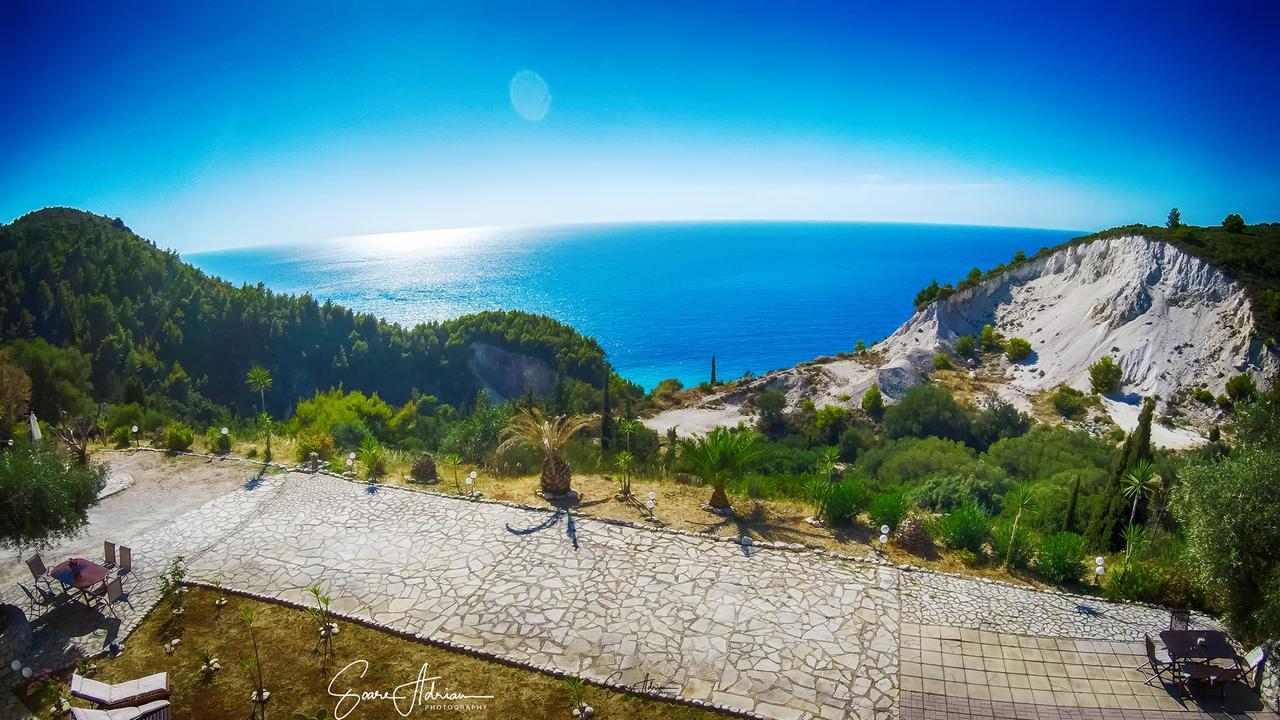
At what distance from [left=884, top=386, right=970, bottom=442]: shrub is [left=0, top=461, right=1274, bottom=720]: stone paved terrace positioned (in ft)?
78.5

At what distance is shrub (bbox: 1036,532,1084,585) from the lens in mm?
9109

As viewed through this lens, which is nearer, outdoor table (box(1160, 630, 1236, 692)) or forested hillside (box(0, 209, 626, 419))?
outdoor table (box(1160, 630, 1236, 692))

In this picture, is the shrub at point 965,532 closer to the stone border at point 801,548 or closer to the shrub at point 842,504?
the stone border at point 801,548

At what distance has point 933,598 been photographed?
8578 mm

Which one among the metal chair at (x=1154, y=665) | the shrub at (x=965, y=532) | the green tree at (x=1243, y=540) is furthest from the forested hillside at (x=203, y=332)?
the green tree at (x=1243, y=540)

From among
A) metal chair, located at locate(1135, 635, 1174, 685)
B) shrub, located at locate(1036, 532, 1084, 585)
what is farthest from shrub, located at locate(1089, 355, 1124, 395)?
metal chair, located at locate(1135, 635, 1174, 685)

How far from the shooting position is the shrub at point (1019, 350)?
141 ft

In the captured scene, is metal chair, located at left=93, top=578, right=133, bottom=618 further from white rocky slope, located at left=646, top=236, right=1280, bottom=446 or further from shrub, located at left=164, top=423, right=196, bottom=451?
white rocky slope, located at left=646, top=236, right=1280, bottom=446

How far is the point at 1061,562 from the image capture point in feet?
29.9

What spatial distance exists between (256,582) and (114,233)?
60120 mm

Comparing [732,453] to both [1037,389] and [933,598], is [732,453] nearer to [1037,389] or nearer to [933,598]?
[933,598]

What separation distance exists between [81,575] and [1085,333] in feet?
164

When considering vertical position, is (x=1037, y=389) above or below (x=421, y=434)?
below

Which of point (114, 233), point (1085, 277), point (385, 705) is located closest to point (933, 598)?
point (385, 705)
